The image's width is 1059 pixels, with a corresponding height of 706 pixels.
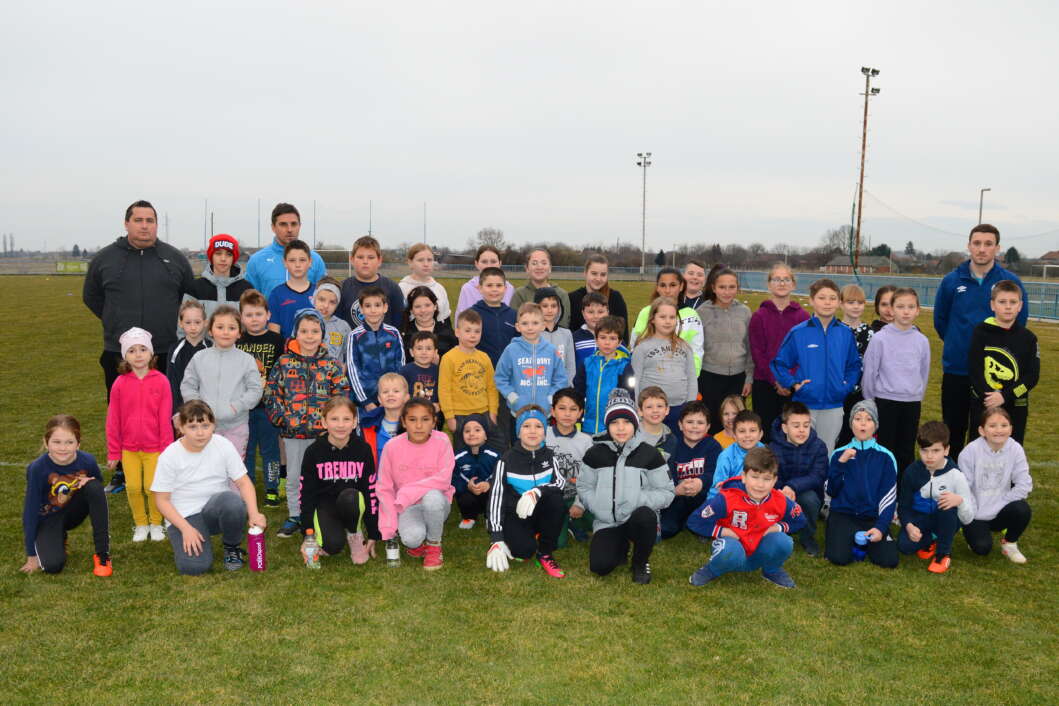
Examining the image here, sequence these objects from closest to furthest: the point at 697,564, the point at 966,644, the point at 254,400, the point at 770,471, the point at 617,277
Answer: the point at 966,644, the point at 770,471, the point at 697,564, the point at 254,400, the point at 617,277

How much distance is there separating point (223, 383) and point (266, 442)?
0.77 m

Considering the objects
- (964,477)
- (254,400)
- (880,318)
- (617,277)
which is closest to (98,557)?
(254,400)

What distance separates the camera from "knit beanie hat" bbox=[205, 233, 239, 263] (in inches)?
247

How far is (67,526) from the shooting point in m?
4.85

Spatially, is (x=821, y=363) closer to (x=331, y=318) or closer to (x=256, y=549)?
(x=331, y=318)

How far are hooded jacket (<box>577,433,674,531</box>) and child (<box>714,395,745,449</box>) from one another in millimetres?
996

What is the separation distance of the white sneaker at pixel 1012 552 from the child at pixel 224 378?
536cm

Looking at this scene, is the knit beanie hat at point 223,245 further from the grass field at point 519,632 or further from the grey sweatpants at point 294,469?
the grass field at point 519,632

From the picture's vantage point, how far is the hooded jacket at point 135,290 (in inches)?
239

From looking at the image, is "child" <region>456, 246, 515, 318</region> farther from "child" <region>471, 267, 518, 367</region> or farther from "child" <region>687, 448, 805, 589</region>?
"child" <region>687, 448, 805, 589</region>

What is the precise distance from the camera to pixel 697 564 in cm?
498

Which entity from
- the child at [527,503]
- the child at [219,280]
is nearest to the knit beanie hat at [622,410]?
the child at [527,503]

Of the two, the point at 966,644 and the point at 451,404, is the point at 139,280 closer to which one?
the point at 451,404

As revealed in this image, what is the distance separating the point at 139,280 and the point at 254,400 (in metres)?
1.67
